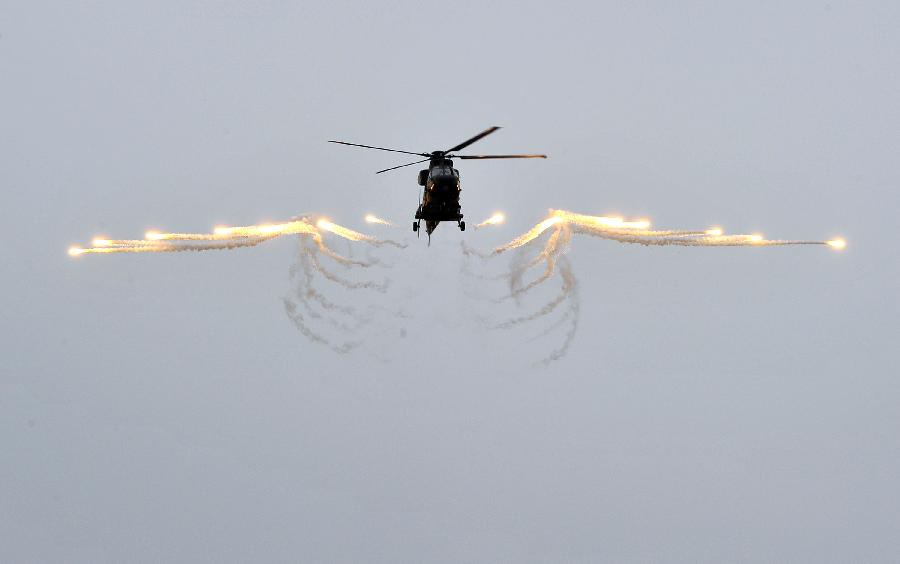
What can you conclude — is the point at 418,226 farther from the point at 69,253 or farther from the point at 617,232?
the point at 69,253

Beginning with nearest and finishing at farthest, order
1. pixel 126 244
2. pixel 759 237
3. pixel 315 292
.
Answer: pixel 126 244 → pixel 759 237 → pixel 315 292

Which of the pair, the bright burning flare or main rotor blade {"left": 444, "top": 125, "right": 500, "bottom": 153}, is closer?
main rotor blade {"left": 444, "top": 125, "right": 500, "bottom": 153}

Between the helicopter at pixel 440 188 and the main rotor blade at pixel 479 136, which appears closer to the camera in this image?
the main rotor blade at pixel 479 136

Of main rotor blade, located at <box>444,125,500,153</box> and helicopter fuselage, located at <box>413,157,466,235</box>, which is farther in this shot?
helicopter fuselage, located at <box>413,157,466,235</box>

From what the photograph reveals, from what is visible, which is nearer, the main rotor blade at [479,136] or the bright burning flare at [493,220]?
the main rotor blade at [479,136]

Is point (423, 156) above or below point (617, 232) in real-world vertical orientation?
above

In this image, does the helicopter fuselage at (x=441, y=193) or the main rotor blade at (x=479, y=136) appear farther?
the helicopter fuselage at (x=441, y=193)

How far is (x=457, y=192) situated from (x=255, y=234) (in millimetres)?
13896

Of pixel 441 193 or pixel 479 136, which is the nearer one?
pixel 479 136

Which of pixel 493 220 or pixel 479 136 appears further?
pixel 493 220

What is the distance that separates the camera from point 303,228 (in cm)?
6831

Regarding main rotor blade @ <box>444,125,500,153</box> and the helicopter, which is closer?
main rotor blade @ <box>444,125,500,153</box>

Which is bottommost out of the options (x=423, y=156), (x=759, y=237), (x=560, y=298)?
(x=560, y=298)

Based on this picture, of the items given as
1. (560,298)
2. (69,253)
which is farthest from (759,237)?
(69,253)
